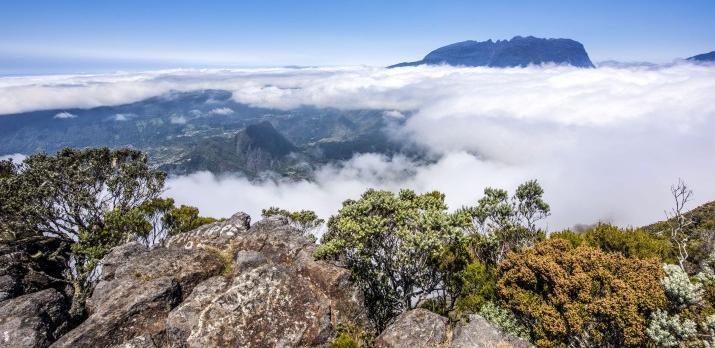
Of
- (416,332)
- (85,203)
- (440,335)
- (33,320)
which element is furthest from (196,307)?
(85,203)

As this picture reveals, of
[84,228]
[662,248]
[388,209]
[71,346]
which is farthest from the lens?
[84,228]

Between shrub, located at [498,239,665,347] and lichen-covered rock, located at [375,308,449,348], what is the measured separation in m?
4.95

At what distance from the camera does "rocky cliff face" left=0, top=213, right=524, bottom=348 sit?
19.5m

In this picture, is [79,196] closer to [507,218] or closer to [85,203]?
[85,203]

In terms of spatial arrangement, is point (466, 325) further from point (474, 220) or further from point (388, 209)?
point (474, 220)

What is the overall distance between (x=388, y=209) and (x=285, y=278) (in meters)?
8.68

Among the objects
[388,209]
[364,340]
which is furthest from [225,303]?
[388,209]

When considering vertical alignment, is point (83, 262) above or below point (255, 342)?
below

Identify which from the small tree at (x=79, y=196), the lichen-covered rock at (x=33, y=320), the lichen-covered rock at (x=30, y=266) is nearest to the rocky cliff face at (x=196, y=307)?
the lichen-covered rock at (x=33, y=320)

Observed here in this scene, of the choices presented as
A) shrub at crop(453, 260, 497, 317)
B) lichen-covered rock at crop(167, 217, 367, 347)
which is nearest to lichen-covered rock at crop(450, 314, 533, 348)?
shrub at crop(453, 260, 497, 317)

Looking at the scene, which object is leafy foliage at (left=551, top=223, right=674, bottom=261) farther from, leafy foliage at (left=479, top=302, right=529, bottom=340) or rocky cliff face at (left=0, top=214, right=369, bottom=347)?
rocky cliff face at (left=0, top=214, right=369, bottom=347)

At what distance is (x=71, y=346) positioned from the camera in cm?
1850

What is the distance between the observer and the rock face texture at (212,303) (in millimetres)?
19500

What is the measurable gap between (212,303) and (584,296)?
65.0ft
